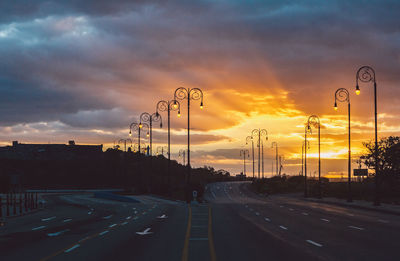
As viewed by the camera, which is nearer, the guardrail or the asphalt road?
the asphalt road

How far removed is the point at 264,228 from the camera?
25.2 meters

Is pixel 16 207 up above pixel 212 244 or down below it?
below

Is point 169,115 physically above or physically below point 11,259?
above

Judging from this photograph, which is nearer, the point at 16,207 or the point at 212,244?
the point at 212,244

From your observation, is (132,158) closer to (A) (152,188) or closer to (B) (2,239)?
(A) (152,188)

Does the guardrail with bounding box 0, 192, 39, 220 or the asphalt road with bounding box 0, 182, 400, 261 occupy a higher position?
the asphalt road with bounding box 0, 182, 400, 261

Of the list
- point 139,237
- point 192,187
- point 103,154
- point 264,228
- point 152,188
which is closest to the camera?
point 139,237

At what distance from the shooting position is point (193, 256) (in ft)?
48.8

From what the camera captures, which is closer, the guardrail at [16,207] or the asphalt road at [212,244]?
the asphalt road at [212,244]

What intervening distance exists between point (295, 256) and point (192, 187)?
154ft

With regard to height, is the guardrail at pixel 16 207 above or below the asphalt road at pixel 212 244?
below

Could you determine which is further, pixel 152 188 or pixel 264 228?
pixel 152 188

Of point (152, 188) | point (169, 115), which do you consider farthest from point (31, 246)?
point (152, 188)

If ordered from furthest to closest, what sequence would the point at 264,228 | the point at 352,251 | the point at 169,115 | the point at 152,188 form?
1. the point at 152,188
2. the point at 169,115
3. the point at 264,228
4. the point at 352,251
